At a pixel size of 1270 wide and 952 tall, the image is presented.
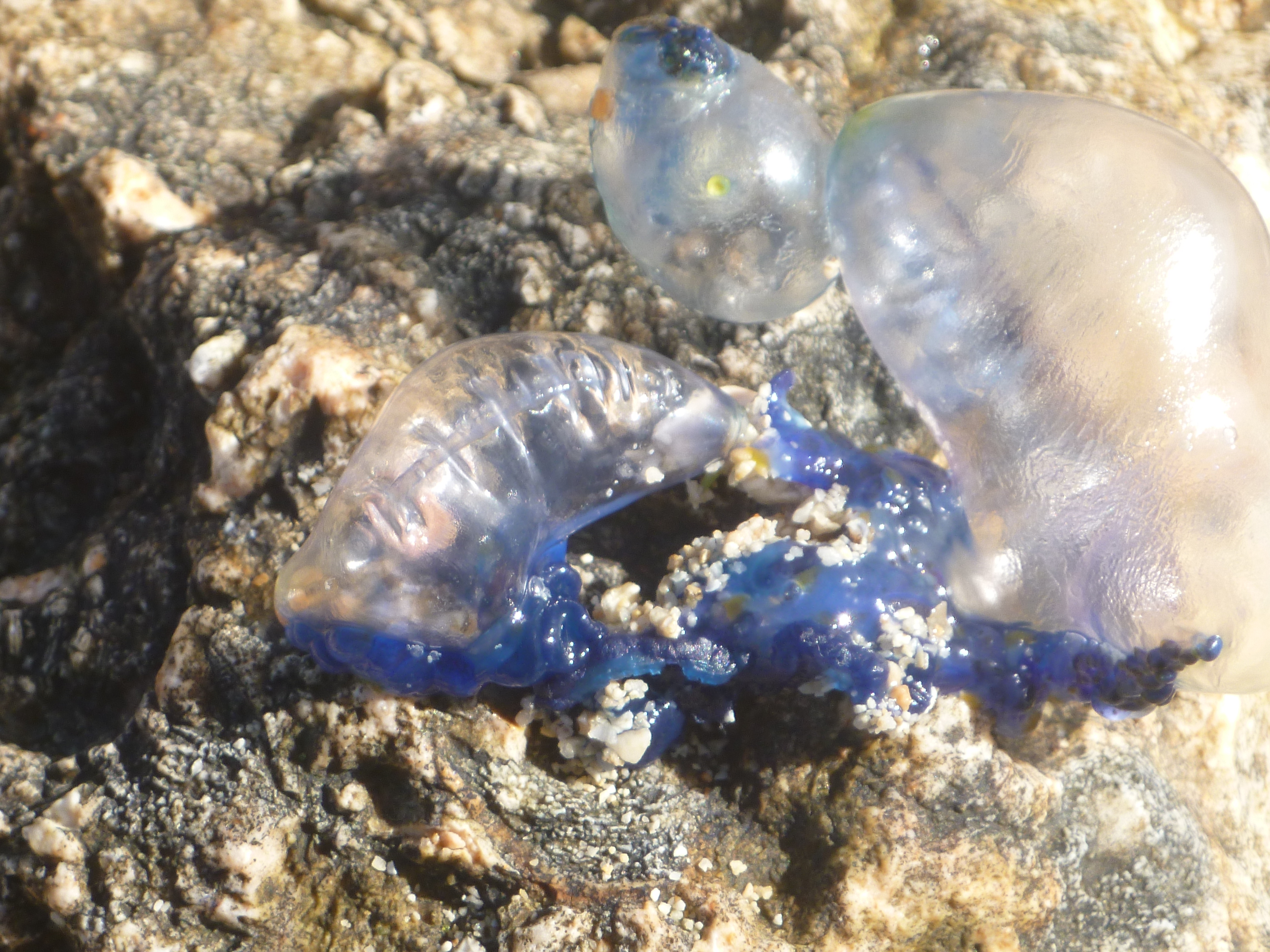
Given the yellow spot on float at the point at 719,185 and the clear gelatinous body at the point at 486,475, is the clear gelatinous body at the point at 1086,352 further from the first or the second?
the clear gelatinous body at the point at 486,475

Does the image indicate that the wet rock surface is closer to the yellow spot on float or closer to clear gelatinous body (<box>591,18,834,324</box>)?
clear gelatinous body (<box>591,18,834,324</box>)

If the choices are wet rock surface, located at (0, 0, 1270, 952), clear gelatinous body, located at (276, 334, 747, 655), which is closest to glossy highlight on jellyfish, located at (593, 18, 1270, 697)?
wet rock surface, located at (0, 0, 1270, 952)

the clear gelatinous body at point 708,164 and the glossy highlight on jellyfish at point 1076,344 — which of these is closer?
the glossy highlight on jellyfish at point 1076,344

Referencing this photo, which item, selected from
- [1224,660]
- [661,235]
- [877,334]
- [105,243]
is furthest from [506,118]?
[1224,660]

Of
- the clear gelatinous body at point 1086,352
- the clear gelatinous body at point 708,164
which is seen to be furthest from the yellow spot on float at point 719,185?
the clear gelatinous body at point 1086,352

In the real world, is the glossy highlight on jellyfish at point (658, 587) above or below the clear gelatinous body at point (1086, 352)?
below
